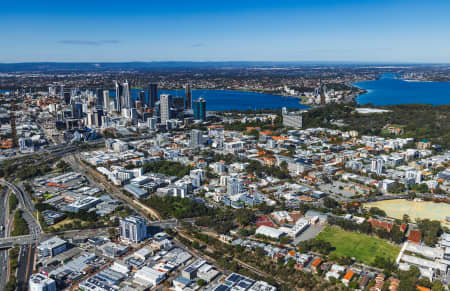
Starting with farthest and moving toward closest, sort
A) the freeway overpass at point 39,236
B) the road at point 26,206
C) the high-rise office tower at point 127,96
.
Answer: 1. the high-rise office tower at point 127,96
2. the road at point 26,206
3. the freeway overpass at point 39,236

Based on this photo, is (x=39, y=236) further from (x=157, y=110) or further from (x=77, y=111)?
(x=77, y=111)

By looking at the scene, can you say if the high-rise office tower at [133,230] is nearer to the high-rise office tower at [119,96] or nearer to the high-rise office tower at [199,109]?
the high-rise office tower at [199,109]

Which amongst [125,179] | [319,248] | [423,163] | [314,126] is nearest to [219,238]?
[319,248]

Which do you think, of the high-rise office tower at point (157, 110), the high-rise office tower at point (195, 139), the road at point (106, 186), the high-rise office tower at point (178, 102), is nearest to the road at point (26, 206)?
the road at point (106, 186)

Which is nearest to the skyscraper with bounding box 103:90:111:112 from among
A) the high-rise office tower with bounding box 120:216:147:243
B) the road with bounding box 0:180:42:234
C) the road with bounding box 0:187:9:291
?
the road with bounding box 0:180:42:234

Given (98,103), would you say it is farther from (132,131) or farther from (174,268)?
(174,268)

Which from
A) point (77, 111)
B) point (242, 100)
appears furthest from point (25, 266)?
point (242, 100)
